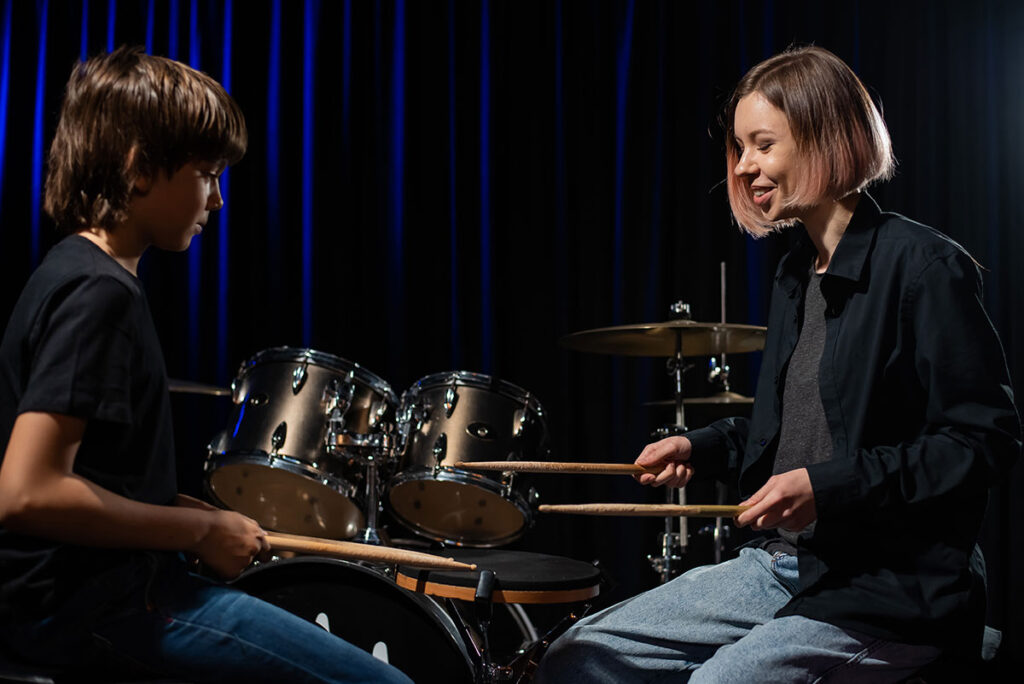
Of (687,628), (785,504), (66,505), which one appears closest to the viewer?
(66,505)

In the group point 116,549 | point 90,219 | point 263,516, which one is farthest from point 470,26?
point 116,549

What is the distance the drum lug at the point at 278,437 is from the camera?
2.62 m

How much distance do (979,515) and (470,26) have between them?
328 cm

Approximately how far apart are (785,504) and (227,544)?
0.72m

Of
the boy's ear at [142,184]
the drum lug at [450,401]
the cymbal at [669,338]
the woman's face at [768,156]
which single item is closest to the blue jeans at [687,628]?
the woman's face at [768,156]

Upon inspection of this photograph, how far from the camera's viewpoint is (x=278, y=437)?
2.62 meters

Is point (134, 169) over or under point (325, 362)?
over

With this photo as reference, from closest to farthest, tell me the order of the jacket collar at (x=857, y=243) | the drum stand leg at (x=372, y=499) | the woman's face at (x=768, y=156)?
the jacket collar at (x=857, y=243) → the woman's face at (x=768, y=156) → the drum stand leg at (x=372, y=499)

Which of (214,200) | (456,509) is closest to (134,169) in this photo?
(214,200)

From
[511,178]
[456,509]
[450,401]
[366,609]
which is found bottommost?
[366,609]

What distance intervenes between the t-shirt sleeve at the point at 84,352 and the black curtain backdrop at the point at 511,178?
2.79 metres

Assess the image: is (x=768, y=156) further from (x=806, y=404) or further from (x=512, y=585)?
(x=512, y=585)

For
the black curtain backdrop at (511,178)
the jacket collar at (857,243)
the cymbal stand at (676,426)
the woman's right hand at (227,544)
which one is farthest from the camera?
the black curtain backdrop at (511,178)

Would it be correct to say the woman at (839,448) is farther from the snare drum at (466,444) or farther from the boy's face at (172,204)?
the snare drum at (466,444)
